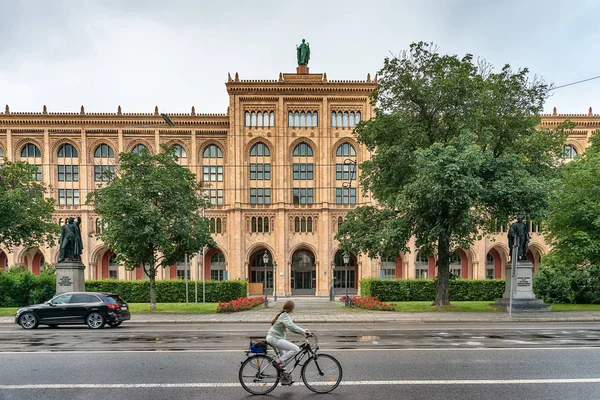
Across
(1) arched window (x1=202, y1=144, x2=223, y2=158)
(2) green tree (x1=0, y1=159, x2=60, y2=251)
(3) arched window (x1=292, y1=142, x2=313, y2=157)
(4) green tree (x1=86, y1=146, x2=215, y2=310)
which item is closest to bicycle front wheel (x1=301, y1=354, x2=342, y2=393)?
(4) green tree (x1=86, y1=146, x2=215, y2=310)

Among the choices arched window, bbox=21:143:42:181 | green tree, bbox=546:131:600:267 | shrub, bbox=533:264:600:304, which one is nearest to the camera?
green tree, bbox=546:131:600:267

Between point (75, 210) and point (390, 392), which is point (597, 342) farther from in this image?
point (75, 210)

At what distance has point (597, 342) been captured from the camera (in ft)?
42.1

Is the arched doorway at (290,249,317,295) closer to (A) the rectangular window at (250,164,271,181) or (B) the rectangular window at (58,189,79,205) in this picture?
(A) the rectangular window at (250,164,271,181)

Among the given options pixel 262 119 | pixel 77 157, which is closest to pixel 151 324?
pixel 262 119

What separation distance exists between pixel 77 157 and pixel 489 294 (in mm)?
42857

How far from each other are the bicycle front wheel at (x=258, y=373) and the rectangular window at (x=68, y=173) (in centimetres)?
4765

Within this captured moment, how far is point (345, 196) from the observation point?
48.8 meters

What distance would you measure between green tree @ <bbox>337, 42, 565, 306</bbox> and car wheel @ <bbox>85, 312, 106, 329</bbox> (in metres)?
13.1

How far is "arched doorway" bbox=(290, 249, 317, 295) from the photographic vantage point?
49312mm

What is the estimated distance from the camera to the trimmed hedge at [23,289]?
27484 millimetres

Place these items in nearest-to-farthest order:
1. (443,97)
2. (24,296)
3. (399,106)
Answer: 1. (443,97)
2. (399,106)
3. (24,296)

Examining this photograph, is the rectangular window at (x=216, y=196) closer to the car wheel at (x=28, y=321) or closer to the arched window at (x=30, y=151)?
the arched window at (x=30, y=151)

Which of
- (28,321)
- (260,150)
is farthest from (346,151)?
(28,321)
